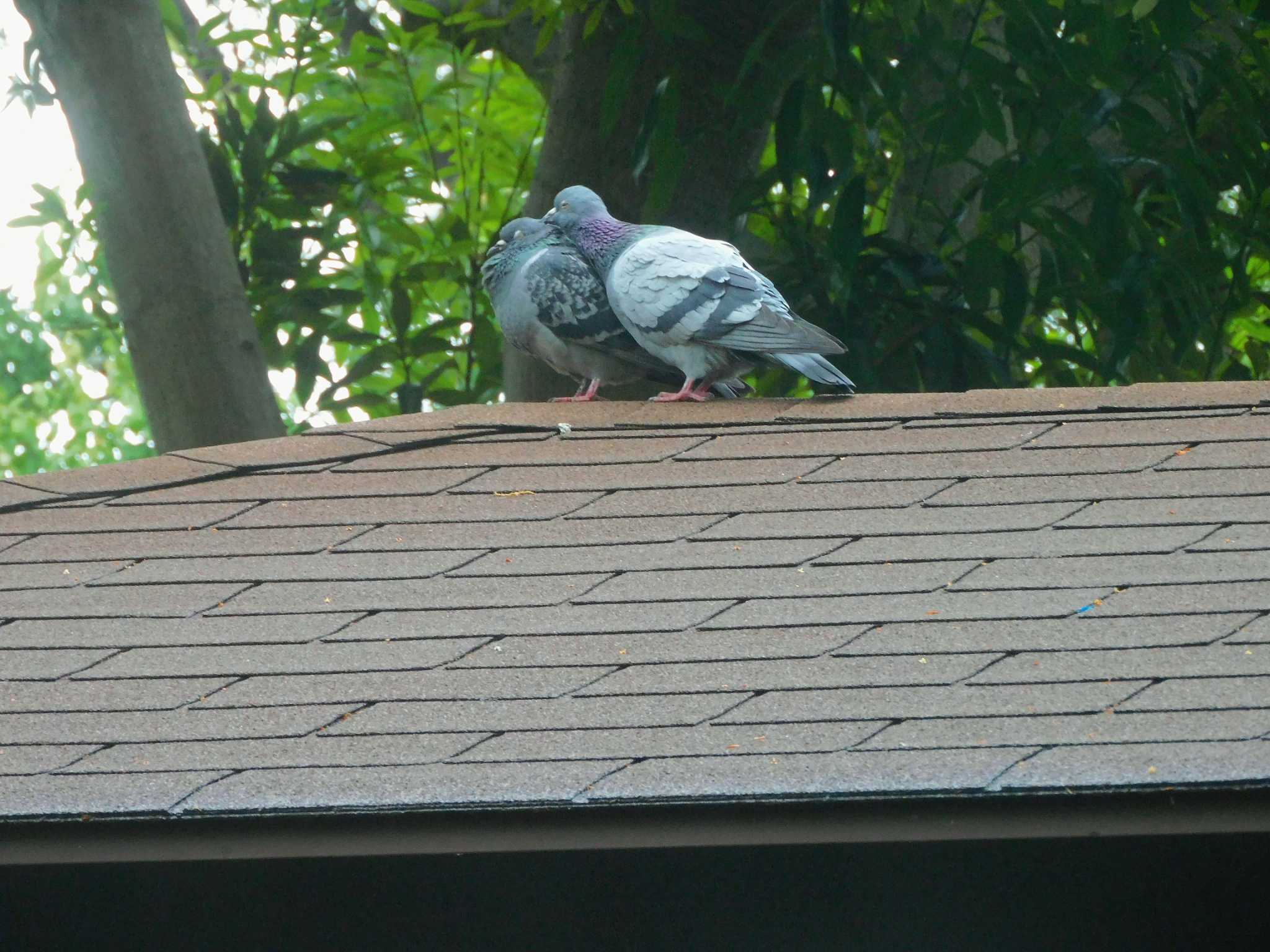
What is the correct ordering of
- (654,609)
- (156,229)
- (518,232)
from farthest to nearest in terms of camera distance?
(156,229), (518,232), (654,609)

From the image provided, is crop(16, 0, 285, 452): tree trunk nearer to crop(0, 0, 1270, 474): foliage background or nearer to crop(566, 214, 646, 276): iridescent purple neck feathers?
crop(0, 0, 1270, 474): foliage background

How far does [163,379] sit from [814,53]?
7.58 feet

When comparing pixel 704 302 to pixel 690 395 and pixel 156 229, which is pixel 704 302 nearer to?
pixel 690 395

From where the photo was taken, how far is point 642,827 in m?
1.95

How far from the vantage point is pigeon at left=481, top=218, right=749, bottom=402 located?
418 centimetres

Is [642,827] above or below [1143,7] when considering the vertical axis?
below

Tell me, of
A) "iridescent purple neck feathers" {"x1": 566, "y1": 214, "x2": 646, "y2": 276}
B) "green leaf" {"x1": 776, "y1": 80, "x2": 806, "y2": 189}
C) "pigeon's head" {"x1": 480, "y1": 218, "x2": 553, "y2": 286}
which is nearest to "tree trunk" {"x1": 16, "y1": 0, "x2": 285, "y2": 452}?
"pigeon's head" {"x1": 480, "y1": 218, "x2": 553, "y2": 286}

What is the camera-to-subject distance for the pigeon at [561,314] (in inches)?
165

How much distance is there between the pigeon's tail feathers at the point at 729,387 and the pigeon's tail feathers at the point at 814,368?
28cm

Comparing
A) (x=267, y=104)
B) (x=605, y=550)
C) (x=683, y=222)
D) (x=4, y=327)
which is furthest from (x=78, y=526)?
(x=4, y=327)

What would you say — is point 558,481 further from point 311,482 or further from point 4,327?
point 4,327

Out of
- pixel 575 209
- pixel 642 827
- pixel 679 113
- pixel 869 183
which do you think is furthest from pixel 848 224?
pixel 642 827

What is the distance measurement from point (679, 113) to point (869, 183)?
1.87 metres

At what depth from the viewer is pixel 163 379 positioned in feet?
16.5
